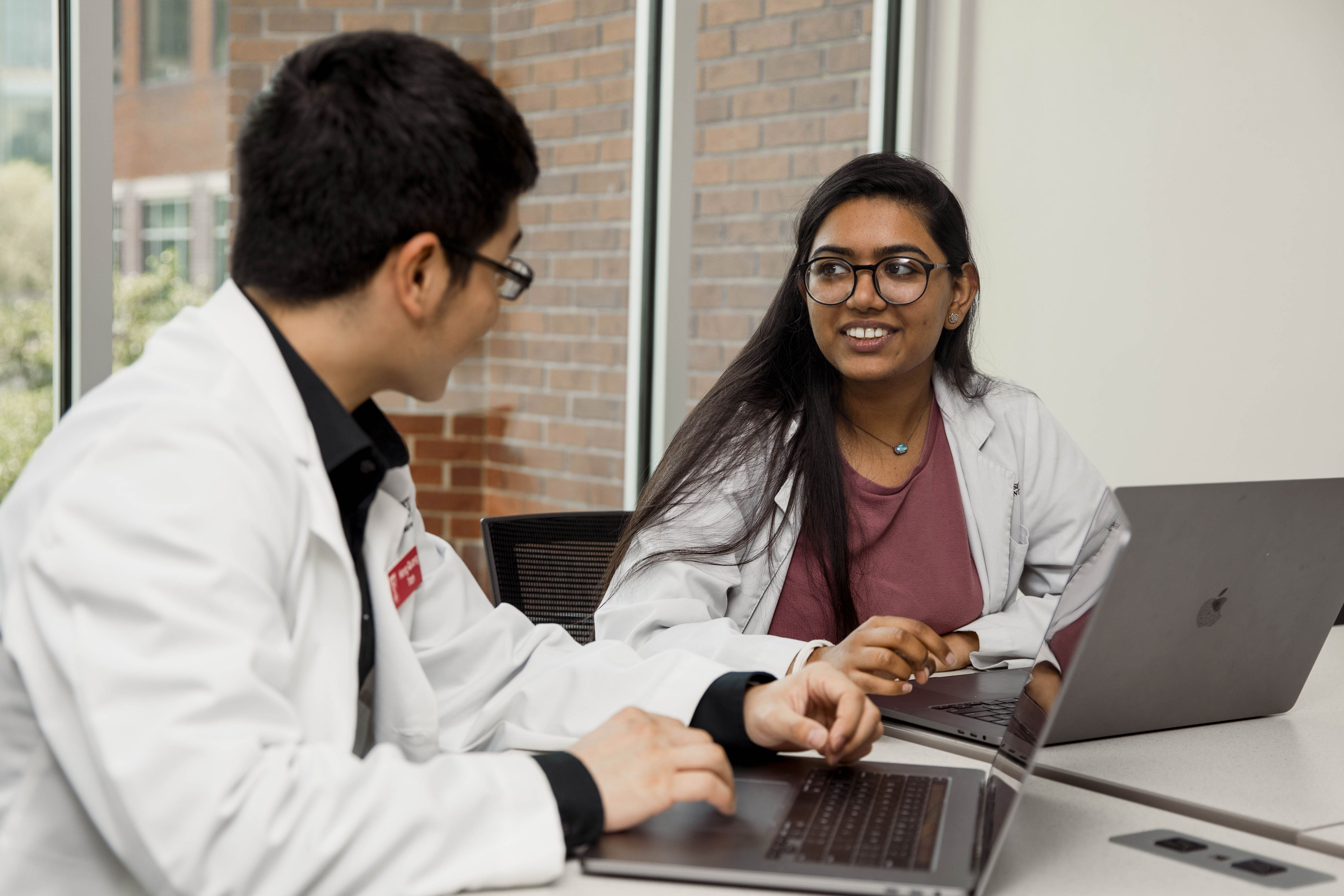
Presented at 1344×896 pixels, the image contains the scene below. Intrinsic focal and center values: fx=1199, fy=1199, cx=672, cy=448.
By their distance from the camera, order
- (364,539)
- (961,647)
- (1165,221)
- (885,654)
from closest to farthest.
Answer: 1. (364,539)
2. (885,654)
3. (961,647)
4. (1165,221)

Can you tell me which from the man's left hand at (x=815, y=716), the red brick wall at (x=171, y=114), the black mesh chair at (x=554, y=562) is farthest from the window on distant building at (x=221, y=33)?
the man's left hand at (x=815, y=716)

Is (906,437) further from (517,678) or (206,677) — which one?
(206,677)

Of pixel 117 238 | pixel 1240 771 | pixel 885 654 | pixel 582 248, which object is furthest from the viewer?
pixel 582 248

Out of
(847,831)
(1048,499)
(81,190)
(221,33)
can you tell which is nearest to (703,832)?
(847,831)

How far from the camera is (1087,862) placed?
0.99 m

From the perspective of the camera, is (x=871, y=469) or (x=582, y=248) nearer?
(x=871, y=469)

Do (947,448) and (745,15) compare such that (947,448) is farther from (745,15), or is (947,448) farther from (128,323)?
(745,15)

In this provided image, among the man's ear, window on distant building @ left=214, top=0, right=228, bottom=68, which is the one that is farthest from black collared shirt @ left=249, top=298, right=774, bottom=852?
window on distant building @ left=214, top=0, right=228, bottom=68

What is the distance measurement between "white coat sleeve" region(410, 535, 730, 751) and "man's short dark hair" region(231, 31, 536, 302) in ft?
1.47

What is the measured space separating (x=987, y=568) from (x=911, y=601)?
0.51ft

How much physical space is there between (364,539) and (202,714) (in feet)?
1.22

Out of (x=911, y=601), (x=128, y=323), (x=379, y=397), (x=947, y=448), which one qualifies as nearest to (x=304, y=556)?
(x=911, y=601)

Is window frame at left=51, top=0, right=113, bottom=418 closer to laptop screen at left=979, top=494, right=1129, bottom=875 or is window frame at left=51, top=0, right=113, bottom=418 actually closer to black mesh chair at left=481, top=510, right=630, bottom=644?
black mesh chair at left=481, top=510, right=630, bottom=644

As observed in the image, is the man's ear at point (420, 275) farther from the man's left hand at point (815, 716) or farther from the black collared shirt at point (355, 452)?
the man's left hand at point (815, 716)
